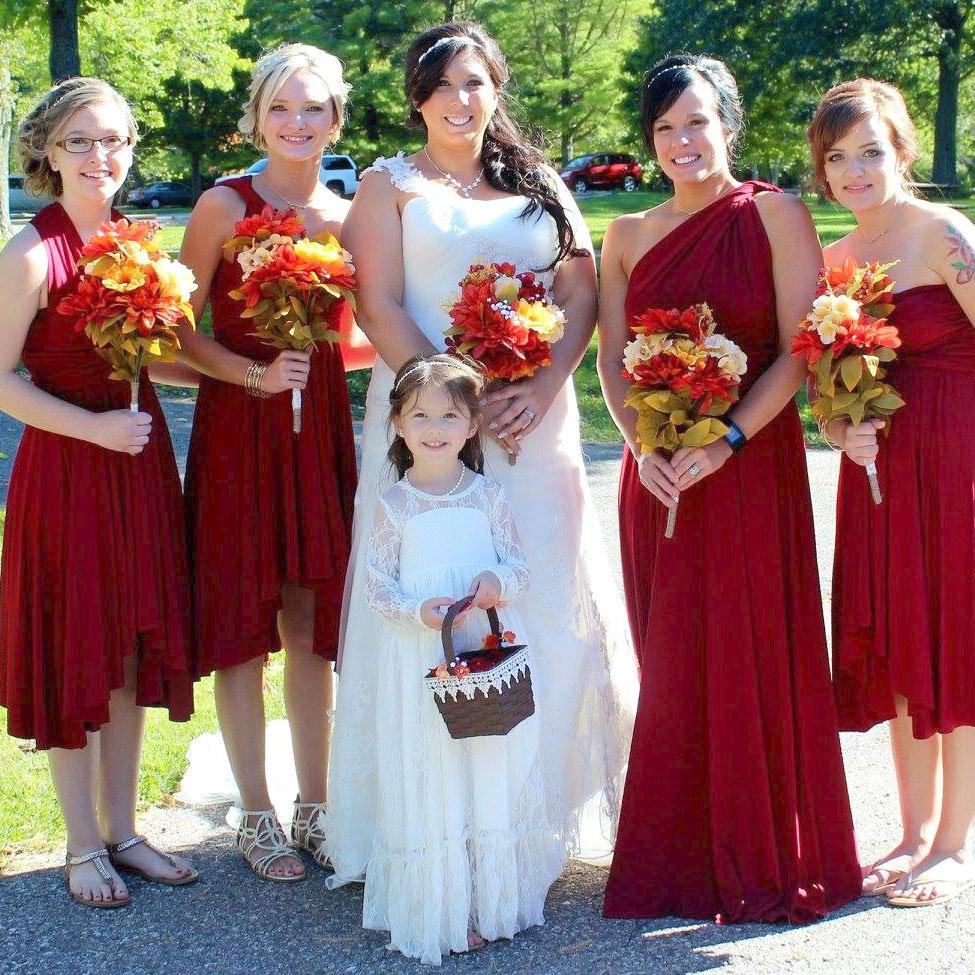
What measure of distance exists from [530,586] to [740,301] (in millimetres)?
1244

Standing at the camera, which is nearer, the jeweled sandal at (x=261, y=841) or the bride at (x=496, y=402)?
the bride at (x=496, y=402)

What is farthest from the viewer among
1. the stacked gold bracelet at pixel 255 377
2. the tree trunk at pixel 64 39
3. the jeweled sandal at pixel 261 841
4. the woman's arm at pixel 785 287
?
the tree trunk at pixel 64 39

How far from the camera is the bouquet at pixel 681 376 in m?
4.14

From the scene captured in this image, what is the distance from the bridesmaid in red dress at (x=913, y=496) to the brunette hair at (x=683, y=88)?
12.5 inches

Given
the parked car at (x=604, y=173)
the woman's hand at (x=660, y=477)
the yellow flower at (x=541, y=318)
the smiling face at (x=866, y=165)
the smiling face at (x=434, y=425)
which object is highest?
the parked car at (x=604, y=173)

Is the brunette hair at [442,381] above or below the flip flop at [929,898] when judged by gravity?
above

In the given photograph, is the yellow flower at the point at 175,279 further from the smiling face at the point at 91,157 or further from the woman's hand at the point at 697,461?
the woman's hand at the point at 697,461

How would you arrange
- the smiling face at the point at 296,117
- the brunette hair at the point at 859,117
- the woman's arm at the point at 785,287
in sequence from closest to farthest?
1. the woman's arm at the point at 785,287
2. the brunette hair at the point at 859,117
3. the smiling face at the point at 296,117

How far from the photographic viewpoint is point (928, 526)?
14.4ft

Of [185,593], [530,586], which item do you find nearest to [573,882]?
[530,586]

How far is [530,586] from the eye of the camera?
4.71 metres

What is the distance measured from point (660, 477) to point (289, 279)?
4.55 feet

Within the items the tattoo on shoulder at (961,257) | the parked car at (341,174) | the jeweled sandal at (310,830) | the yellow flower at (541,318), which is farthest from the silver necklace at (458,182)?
the parked car at (341,174)

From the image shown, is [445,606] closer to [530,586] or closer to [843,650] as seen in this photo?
[530,586]
